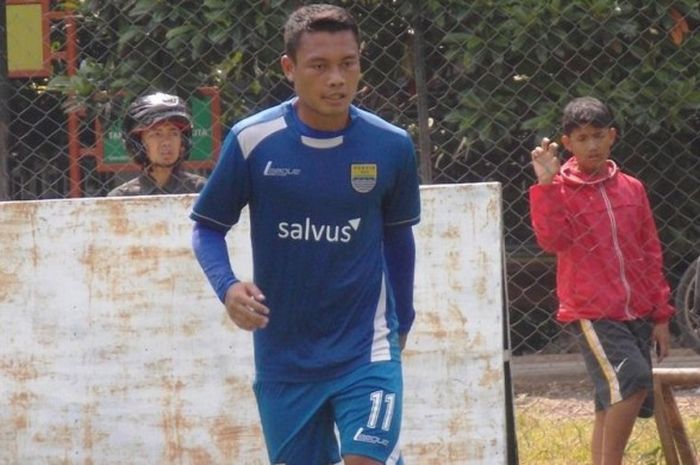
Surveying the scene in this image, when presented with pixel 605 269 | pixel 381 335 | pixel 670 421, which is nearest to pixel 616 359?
pixel 605 269

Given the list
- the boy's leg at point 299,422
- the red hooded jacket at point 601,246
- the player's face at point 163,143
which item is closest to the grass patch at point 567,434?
the red hooded jacket at point 601,246

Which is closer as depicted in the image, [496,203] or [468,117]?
[496,203]

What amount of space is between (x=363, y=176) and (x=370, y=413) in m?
0.67

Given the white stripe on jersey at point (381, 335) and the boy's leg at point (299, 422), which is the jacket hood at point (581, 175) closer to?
the white stripe on jersey at point (381, 335)

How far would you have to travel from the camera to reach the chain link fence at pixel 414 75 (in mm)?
Answer: 6707

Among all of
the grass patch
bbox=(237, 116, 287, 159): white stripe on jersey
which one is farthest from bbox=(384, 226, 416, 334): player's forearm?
the grass patch

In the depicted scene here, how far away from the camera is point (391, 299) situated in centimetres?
450

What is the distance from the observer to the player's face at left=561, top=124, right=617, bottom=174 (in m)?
6.14

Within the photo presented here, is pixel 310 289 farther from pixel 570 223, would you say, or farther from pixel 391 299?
pixel 570 223

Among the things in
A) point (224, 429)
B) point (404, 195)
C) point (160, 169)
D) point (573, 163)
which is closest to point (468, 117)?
point (573, 163)

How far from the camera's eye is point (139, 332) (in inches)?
233

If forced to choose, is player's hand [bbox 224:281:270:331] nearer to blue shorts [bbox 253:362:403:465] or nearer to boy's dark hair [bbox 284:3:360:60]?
blue shorts [bbox 253:362:403:465]

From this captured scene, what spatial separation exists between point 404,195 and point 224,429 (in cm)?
178

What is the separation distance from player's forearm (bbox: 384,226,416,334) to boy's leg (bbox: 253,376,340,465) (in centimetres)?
37
